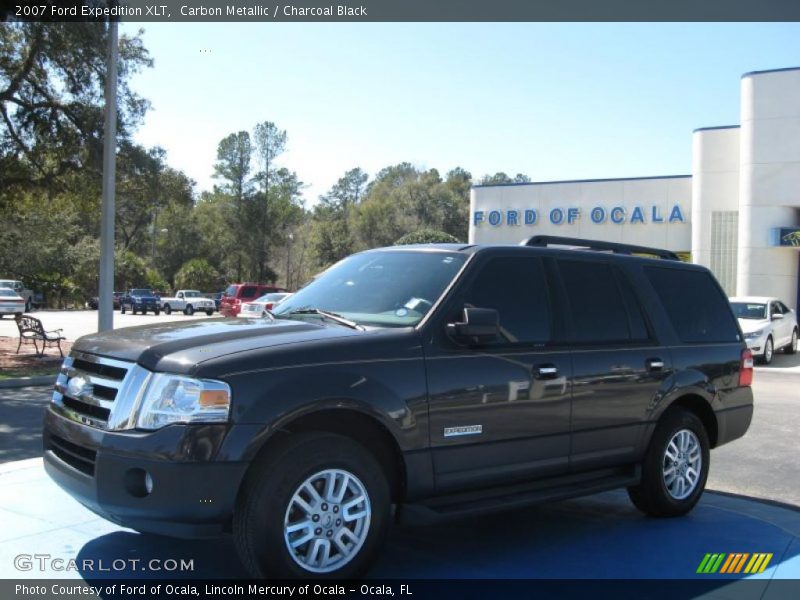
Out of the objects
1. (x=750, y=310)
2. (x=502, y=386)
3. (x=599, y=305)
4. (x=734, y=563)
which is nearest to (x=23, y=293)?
(x=750, y=310)

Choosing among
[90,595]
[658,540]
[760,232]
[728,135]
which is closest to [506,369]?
[658,540]

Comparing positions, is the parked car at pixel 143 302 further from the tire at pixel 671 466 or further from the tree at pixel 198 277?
the tire at pixel 671 466

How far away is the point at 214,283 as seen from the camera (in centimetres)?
6638

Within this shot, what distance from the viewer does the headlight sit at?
3.85 meters

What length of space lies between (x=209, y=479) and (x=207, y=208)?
7020cm

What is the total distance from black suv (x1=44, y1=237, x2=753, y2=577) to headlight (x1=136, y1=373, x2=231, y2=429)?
1cm

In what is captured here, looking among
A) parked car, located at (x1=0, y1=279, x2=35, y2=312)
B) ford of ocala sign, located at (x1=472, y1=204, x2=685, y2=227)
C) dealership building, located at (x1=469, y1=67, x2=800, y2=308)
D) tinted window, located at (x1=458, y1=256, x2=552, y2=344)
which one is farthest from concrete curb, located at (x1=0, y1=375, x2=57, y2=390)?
parked car, located at (x1=0, y1=279, x2=35, y2=312)

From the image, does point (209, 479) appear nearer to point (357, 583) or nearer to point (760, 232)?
point (357, 583)

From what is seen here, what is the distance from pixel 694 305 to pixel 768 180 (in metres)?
25.4

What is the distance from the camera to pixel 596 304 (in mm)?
5730

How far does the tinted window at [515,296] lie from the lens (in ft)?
16.7

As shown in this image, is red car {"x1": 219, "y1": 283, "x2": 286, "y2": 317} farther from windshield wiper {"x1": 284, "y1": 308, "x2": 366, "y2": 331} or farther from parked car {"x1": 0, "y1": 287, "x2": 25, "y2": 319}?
windshield wiper {"x1": 284, "y1": 308, "x2": 366, "y2": 331}

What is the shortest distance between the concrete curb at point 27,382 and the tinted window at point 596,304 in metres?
10.6

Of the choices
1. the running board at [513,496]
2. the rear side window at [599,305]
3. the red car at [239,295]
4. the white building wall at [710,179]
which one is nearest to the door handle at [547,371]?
the rear side window at [599,305]
